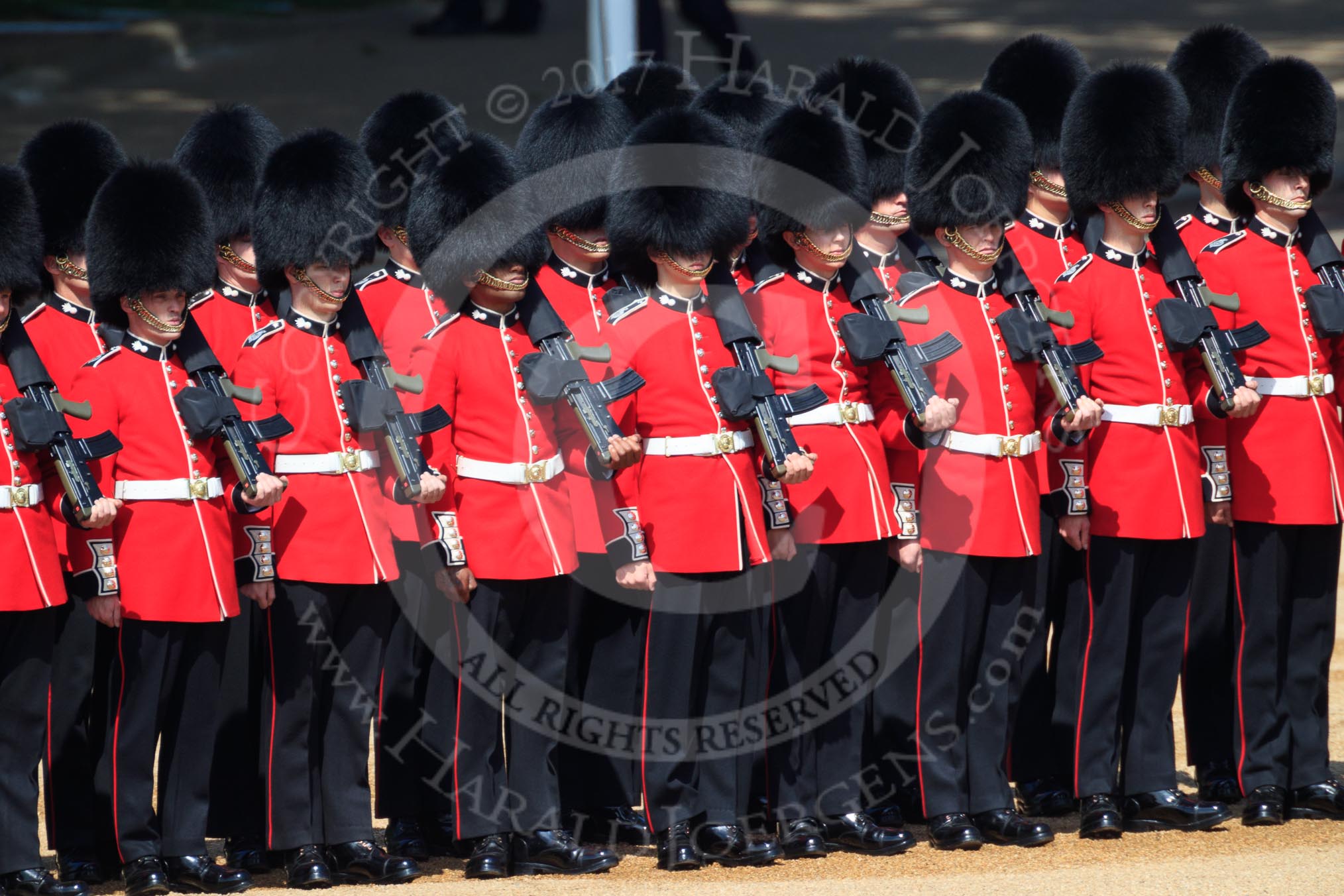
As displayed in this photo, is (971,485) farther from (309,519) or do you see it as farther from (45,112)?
(45,112)

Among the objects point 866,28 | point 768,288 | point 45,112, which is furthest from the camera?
point 866,28

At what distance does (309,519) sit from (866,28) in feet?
39.0

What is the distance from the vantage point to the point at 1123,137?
4.64 metres

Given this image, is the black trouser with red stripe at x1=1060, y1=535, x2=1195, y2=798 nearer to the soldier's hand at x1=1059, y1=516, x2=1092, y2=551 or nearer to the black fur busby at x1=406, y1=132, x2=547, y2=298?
the soldier's hand at x1=1059, y1=516, x2=1092, y2=551

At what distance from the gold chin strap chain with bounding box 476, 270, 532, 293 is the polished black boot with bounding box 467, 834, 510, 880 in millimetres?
1129

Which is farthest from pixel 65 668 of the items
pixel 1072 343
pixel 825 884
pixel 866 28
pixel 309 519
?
pixel 866 28

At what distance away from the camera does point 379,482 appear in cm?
429

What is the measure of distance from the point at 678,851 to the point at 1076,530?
3.59 feet

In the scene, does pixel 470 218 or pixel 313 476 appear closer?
pixel 313 476

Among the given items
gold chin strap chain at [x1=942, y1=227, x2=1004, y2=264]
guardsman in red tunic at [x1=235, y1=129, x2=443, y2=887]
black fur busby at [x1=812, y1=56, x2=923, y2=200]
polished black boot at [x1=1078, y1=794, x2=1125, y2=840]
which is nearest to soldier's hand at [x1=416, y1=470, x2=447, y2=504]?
guardsman in red tunic at [x1=235, y1=129, x2=443, y2=887]

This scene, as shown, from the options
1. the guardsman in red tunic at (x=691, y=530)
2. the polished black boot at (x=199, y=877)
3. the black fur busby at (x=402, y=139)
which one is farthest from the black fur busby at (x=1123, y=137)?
the polished black boot at (x=199, y=877)

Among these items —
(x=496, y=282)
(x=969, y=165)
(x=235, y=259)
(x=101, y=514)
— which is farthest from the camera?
(x=235, y=259)

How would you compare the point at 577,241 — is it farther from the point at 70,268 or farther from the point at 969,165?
the point at 70,268

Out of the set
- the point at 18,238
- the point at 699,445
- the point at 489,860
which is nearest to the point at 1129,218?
the point at 699,445
